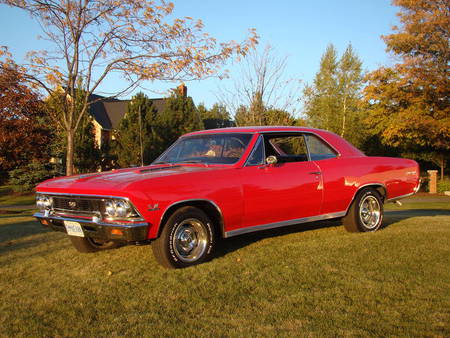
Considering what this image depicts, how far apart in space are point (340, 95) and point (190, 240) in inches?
1549

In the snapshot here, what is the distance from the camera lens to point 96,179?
4703mm

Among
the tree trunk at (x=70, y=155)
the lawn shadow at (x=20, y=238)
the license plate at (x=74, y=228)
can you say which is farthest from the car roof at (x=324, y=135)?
the tree trunk at (x=70, y=155)

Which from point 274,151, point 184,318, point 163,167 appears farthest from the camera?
point 274,151

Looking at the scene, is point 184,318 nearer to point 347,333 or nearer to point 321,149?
point 347,333

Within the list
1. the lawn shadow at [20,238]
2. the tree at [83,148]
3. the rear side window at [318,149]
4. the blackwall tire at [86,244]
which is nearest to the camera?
the blackwall tire at [86,244]

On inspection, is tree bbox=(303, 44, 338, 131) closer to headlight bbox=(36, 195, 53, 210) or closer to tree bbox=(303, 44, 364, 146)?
tree bbox=(303, 44, 364, 146)

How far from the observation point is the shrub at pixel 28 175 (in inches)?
875

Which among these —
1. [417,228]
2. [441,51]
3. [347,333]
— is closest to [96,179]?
[347,333]

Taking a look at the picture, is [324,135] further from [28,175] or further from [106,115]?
[106,115]

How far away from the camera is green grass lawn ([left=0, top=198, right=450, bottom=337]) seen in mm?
3002

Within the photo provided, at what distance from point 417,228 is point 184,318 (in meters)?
4.89

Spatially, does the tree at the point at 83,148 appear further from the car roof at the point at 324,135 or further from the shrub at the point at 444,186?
the shrub at the point at 444,186


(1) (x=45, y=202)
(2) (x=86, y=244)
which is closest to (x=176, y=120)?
(2) (x=86, y=244)

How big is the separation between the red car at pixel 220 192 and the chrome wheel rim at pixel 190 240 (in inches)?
0.4
